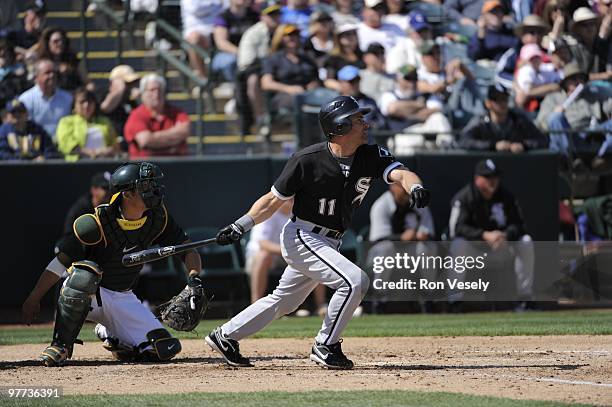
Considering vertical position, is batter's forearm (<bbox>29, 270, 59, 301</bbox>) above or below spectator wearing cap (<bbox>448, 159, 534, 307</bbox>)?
above

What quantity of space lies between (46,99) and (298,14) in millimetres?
3871

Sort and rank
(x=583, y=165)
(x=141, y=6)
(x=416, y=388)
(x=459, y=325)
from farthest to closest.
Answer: (x=141, y=6), (x=583, y=165), (x=459, y=325), (x=416, y=388)

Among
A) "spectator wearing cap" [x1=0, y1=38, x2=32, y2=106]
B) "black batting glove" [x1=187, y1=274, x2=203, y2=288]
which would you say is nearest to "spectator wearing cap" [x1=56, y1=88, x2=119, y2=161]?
"spectator wearing cap" [x1=0, y1=38, x2=32, y2=106]

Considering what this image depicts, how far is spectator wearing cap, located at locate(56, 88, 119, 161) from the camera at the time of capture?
13352mm

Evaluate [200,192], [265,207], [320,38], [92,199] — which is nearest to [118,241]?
[265,207]

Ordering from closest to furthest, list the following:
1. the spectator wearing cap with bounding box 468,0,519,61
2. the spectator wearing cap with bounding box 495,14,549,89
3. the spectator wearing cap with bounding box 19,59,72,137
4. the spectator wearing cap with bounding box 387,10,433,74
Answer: the spectator wearing cap with bounding box 19,59,72,137 → the spectator wearing cap with bounding box 387,10,433,74 → the spectator wearing cap with bounding box 495,14,549,89 → the spectator wearing cap with bounding box 468,0,519,61

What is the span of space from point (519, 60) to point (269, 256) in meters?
4.88

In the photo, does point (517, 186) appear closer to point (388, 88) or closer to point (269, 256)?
point (388, 88)

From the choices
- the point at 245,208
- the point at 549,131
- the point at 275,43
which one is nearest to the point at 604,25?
the point at 549,131

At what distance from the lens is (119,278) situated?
8.34 m

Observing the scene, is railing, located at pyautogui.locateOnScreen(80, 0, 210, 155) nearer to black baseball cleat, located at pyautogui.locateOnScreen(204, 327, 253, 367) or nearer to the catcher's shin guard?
the catcher's shin guard

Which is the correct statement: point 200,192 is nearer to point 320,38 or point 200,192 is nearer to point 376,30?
point 320,38

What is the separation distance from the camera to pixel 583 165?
13867mm

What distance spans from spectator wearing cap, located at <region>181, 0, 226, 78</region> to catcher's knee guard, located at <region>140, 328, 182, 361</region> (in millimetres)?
7506
